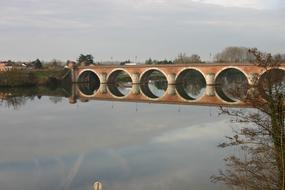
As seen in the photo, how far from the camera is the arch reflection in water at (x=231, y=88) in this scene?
27.7 feet

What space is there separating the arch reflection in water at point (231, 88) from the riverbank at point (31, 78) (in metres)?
25.0

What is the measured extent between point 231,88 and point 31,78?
5812 centimetres

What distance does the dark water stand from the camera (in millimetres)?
14922

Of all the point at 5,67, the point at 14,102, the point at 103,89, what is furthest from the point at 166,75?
the point at 5,67

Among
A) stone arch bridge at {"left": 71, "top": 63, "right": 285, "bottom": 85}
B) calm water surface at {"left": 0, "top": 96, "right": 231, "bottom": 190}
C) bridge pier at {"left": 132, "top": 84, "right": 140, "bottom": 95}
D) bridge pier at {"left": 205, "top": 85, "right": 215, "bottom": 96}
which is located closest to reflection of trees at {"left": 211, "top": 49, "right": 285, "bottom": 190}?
calm water surface at {"left": 0, "top": 96, "right": 231, "bottom": 190}

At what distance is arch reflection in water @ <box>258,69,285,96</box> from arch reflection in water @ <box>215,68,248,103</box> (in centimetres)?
40

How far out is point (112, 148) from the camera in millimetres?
20016

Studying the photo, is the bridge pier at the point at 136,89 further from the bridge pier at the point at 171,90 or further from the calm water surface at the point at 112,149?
the calm water surface at the point at 112,149

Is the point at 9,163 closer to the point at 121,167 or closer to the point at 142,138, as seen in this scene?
the point at 121,167

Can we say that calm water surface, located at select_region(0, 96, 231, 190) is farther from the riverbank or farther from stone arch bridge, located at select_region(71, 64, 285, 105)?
the riverbank

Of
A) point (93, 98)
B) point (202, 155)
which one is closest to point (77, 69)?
point (93, 98)

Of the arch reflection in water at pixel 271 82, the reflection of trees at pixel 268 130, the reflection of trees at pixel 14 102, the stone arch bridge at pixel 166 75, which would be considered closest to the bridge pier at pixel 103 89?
→ the stone arch bridge at pixel 166 75

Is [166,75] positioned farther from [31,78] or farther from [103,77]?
[31,78]

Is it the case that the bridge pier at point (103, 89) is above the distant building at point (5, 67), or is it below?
below
